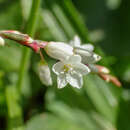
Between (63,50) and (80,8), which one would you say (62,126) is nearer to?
(63,50)

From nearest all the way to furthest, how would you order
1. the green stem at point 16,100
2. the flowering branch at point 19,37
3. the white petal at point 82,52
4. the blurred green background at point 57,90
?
the flowering branch at point 19,37
the white petal at point 82,52
the green stem at point 16,100
the blurred green background at point 57,90

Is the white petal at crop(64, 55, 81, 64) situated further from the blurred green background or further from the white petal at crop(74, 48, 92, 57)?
the blurred green background

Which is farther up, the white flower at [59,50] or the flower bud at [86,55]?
the white flower at [59,50]

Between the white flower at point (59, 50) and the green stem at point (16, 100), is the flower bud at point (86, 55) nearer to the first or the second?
the white flower at point (59, 50)

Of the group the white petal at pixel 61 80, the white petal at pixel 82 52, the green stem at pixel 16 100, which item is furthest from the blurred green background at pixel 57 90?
the white petal at pixel 61 80

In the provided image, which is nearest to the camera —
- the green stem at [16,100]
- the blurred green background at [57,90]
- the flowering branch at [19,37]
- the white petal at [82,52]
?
the flowering branch at [19,37]

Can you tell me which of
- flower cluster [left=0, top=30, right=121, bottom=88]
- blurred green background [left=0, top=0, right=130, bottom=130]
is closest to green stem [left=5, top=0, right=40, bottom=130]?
blurred green background [left=0, top=0, right=130, bottom=130]

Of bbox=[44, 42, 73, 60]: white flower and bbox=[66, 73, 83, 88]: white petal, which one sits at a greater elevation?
bbox=[44, 42, 73, 60]: white flower
